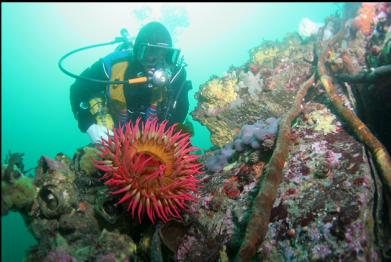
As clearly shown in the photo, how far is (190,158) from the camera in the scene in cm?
300

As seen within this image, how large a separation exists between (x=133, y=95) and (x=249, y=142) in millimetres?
2761

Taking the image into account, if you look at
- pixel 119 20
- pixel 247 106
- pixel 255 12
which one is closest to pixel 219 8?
pixel 255 12

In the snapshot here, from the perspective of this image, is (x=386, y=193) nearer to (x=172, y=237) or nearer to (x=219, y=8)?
(x=172, y=237)

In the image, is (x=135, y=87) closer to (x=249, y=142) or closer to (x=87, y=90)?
(x=87, y=90)

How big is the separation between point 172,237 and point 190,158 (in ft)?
2.77

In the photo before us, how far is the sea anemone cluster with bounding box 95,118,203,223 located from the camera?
8.48 feet

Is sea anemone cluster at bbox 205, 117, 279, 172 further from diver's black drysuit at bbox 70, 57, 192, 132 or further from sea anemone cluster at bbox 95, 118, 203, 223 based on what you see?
diver's black drysuit at bbox 70, 57, 192, 132

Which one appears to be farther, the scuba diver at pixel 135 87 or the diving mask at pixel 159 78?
the scuba diver at pixel 135 87

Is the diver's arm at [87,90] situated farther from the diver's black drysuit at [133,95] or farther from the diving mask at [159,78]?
the diving mask at [159,78]

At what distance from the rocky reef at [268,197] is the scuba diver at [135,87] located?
2.01m

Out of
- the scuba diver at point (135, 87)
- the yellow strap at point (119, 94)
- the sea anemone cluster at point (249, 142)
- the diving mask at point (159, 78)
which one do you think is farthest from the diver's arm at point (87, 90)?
the sea anemone cluster at point (249, 142)

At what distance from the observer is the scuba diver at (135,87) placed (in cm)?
527

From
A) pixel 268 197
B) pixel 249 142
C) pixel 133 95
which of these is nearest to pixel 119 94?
pixel 133 95

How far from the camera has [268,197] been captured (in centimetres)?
265
